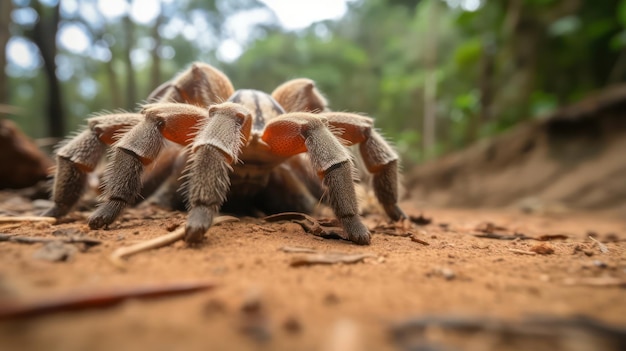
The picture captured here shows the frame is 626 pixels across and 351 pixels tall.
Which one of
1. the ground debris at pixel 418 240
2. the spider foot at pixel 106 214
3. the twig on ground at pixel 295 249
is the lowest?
the ground debris at pixel 418 240

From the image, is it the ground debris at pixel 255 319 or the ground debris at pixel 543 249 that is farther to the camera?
the ground debris at pixel 543 249

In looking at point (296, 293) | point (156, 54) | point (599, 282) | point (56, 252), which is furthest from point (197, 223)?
point (156, 54)

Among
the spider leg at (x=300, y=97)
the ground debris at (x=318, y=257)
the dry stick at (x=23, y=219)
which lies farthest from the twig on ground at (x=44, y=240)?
the spider leg at (x=300, y=97)

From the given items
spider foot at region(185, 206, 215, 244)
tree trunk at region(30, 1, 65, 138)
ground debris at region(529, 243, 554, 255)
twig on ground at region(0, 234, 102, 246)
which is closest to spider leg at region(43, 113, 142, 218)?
twig on ground at region(0, 234, 102, 246)

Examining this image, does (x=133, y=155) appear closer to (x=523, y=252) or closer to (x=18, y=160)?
(x=523, y=252)

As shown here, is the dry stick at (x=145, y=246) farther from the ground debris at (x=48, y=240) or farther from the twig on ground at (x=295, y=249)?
the twig on ground at (x=295, y=249)

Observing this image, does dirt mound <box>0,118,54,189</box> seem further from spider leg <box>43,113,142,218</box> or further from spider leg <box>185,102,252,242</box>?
spider leg <box>185,102,252,242</box>
